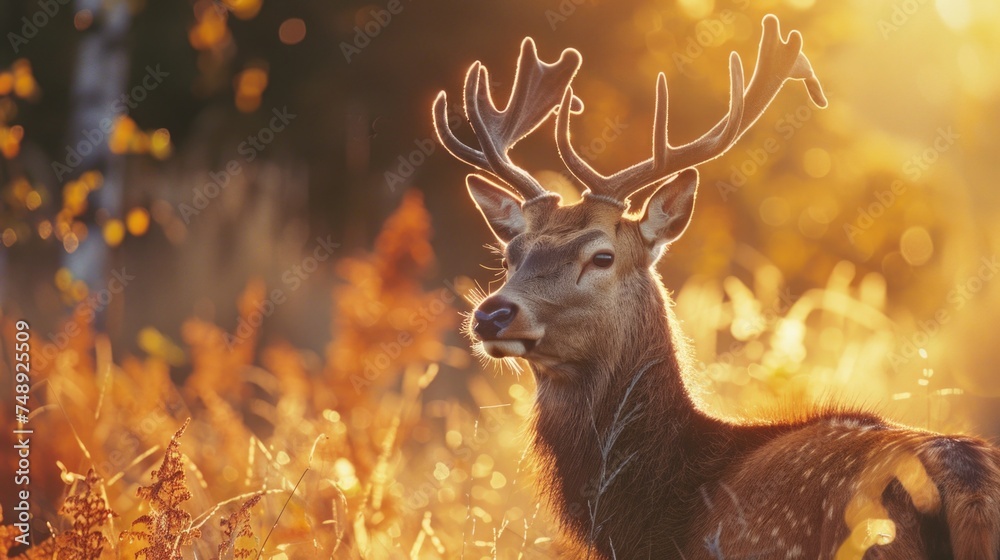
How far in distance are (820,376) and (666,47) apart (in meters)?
4.96

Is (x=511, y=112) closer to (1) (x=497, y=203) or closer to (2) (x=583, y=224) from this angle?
(1) (x=497, y=203)

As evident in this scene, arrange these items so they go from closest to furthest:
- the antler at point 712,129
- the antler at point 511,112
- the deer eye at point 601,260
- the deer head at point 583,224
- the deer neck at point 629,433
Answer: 1. the deer neck at point 629,433
2. the deer head at point 583,224
3. the deer eye at point 601,260
4. the antler at point 712,129
5. the antler at point 511,112

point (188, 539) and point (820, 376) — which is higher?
point (188, 539)

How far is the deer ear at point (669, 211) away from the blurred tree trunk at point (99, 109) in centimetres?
434

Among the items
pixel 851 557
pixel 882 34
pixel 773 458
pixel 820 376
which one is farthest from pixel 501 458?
pixel 882 34

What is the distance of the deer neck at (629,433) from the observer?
404cm

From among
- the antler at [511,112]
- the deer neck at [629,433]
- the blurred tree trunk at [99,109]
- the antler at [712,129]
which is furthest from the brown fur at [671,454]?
the blurred tree trunk at [99,109]

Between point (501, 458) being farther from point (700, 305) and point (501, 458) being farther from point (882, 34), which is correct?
point (882, 34)

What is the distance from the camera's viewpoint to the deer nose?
4.10m

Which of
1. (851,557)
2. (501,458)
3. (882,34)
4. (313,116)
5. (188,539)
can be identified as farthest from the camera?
(882,34)

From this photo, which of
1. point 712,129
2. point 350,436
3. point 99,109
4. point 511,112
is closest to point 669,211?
point 712,129

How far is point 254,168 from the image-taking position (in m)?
12.4

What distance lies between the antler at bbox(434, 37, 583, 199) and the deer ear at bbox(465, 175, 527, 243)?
0.10 meters

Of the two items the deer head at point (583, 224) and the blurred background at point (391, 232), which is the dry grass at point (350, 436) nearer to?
the blurred background at point (391, 232)
